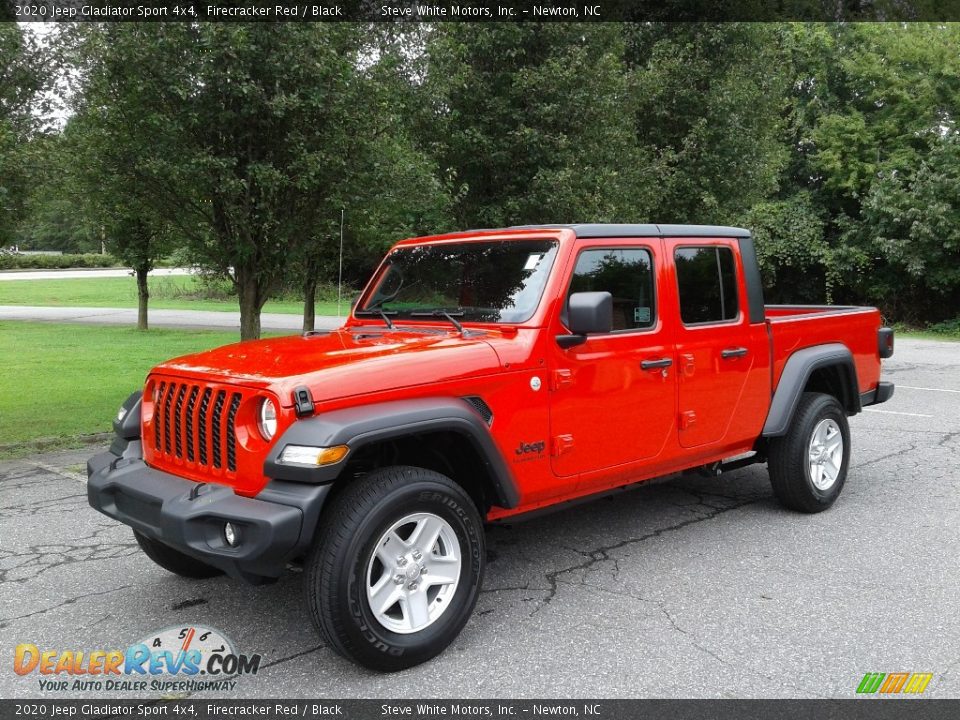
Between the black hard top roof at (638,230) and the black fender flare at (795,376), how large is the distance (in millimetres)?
912

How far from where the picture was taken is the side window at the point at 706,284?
4.97m

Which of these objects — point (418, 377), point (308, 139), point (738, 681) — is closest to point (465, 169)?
point (308, 139)

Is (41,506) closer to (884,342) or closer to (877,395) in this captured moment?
(877,395)

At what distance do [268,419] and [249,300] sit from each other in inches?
261

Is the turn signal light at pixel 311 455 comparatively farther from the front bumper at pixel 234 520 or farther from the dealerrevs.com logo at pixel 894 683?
the dealerrevs.com logo at pixel 894 683

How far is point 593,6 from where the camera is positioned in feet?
40.8

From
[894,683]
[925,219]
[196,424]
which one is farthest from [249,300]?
[925,219]

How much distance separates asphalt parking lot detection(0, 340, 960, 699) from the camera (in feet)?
11.4

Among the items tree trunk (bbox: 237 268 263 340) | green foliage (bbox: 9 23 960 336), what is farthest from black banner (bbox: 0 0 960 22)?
tree trunk (bbox: 237 268 263 340)

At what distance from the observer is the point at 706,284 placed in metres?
5.12

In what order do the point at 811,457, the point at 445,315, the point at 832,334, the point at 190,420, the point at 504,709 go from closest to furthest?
the point at 504,709 → the point at 190,420 → the point at 445,315 → the point at 811,457 → the point at 832,334

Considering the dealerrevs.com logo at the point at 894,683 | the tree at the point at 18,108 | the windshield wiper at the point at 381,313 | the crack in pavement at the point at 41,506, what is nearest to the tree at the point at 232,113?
the tree at the point at 18,108

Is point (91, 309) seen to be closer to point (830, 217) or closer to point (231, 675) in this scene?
point (830, 217)

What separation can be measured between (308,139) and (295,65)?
2.47 ft
